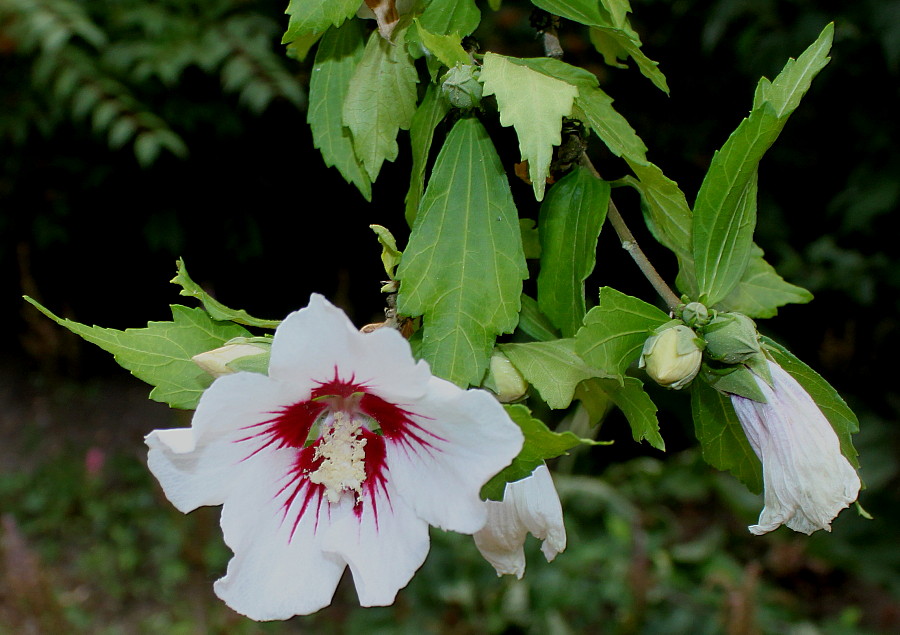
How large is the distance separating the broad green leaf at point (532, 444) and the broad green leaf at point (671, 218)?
10.4 inches

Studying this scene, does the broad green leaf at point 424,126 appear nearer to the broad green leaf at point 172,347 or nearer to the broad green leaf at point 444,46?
the broad green leaf at point 444,46

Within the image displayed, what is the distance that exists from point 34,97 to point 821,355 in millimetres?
2551

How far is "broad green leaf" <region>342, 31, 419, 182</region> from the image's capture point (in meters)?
0.77

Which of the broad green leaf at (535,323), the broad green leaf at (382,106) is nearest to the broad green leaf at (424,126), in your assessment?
the broad green leaf at (382,106)

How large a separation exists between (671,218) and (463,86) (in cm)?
22

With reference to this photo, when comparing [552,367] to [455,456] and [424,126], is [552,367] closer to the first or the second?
[455,456]

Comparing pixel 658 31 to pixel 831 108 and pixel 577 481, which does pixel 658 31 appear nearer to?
pixel 831 108

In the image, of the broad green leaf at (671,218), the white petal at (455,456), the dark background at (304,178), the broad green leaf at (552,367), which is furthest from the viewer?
the dark background at (304,178)

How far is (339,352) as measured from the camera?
55cm

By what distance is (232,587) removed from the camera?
585 mm

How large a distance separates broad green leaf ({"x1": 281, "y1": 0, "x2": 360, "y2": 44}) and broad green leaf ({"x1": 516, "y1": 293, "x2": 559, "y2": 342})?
29 centimetres

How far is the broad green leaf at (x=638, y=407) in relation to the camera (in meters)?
0.62

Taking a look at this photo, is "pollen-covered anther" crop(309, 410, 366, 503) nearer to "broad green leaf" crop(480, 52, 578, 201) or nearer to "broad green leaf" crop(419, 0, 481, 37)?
"broad green leaf" crop(480, 52, 578, 201)

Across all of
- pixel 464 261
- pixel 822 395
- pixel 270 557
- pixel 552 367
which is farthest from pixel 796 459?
pixel 270 557
